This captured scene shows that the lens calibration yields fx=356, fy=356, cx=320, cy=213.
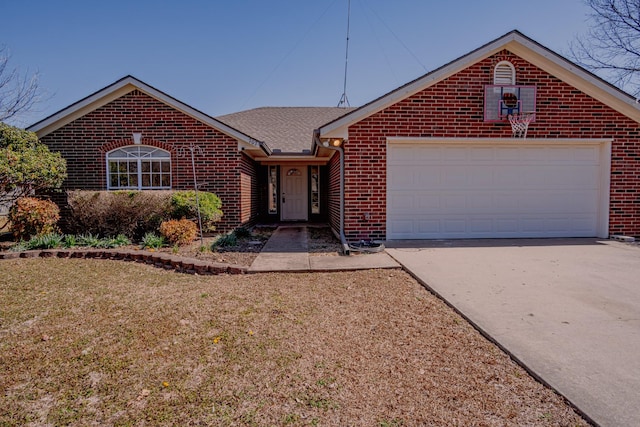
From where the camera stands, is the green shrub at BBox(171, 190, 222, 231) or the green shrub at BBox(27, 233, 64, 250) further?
the green shrub at BBox(171, 190, 222, 231)

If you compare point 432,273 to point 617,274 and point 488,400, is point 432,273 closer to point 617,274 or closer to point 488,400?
point 617,274

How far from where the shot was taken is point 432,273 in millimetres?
5496

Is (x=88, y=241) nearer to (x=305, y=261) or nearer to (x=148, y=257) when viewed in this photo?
(x=148, y=257)

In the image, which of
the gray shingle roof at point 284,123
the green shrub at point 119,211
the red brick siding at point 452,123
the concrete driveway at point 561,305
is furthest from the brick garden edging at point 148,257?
the gray shingle roof at point 284,123

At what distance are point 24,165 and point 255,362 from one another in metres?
8.21

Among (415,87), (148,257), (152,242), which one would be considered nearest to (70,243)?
(152,242)

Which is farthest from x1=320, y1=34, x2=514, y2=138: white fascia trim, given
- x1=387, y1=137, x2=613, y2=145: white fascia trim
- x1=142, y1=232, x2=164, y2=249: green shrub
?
x1=142, y1=232, x2=164, y2=249: green shrub

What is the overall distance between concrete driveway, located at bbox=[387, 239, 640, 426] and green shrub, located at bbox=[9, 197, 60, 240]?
785 centimetres

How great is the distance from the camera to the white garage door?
27.8 ft

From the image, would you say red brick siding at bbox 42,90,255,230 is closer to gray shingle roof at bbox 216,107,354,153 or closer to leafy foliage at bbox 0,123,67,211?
leafy foliage at bbox 0,123,67,211

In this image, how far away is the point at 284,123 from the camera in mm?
15297

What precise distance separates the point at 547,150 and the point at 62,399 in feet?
32.8

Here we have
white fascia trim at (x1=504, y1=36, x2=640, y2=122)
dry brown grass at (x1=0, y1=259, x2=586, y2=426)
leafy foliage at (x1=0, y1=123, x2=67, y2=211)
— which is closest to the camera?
dry brown grass at (x1=0, y1=259, x2=586, y2=426)

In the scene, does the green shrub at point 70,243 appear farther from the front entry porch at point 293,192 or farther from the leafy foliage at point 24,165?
the front entry porch at point 293,192
